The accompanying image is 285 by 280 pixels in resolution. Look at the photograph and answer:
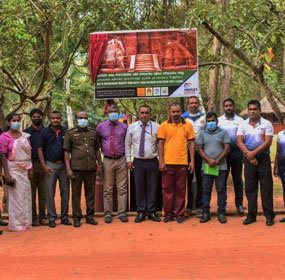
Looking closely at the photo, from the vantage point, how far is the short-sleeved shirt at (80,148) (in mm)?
7293

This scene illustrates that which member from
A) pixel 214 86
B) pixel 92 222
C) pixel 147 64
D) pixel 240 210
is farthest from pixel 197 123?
pixel 214 86

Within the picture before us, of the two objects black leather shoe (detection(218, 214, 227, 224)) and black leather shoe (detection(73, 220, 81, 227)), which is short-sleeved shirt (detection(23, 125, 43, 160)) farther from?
black leather shoe (detection(218, 214, 227, 224))

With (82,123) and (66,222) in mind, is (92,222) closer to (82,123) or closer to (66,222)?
(66,222)

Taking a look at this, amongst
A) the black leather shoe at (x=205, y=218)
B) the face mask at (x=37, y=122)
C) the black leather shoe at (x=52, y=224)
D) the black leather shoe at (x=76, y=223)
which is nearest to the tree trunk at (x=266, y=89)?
the black leather shoe at (x=205, y=218)

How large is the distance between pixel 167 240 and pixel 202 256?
0.92m

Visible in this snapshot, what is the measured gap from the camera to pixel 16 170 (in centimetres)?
712

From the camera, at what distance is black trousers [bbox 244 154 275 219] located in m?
7.07

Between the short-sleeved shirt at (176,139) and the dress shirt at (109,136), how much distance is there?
2.19 feet

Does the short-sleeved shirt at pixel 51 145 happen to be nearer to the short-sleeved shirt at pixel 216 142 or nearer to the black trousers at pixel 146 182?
the black trousers at pixel 146 182

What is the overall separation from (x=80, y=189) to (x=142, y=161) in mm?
1169

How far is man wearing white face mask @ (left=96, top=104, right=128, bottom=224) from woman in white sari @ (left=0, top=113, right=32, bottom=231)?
1.32 m

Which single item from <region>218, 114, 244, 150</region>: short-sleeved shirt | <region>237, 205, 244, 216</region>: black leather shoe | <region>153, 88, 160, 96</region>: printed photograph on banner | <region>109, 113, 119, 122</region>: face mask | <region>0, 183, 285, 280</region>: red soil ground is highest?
<region>153, 88, 160, 96</region>: printed photograph on banner

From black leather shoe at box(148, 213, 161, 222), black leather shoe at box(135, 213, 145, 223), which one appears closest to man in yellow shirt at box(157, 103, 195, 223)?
black leather shoe at box(148, 213, 161, 222)

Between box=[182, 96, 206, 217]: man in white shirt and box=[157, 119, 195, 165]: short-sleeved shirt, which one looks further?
box=[182, 96, 206, 217]: man in white shirt
